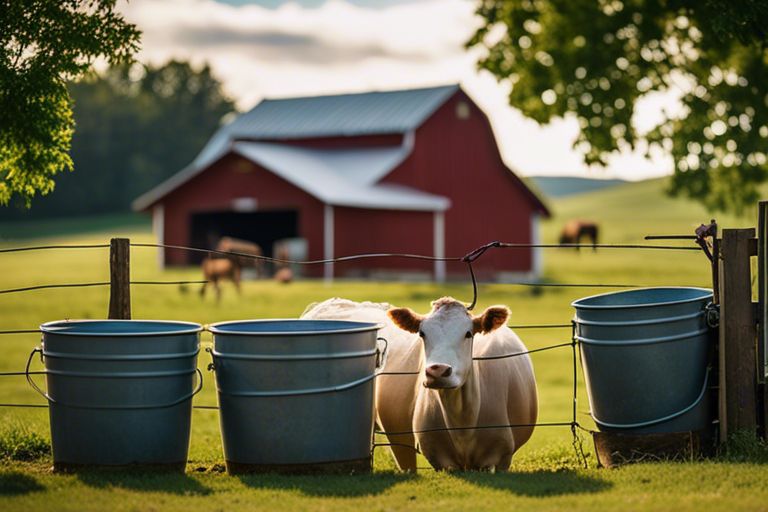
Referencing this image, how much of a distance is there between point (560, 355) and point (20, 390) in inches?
414

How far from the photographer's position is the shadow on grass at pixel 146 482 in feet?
21.7

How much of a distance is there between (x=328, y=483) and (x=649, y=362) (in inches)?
89.5

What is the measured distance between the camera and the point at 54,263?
4709 centimetres

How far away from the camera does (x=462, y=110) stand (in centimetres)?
4419

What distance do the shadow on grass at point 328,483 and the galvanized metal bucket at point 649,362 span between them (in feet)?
4.96

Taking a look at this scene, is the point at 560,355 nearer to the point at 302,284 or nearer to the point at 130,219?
the point at 302,284

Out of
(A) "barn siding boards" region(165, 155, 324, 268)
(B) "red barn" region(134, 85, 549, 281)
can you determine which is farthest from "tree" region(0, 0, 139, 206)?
(A) "barn siding boards" region(165, 155, 324, 268)

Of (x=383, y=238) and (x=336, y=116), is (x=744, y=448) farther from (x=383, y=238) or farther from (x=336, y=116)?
(x=336, y=116)

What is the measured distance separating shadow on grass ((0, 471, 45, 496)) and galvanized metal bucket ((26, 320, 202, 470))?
0.87 ft

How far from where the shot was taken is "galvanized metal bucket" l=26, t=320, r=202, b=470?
6.93 m

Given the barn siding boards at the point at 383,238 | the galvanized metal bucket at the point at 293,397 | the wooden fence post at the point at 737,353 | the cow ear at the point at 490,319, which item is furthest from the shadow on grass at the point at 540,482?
the barn siding boards at the point at 383,238

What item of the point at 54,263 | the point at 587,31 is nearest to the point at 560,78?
the point at 587,31

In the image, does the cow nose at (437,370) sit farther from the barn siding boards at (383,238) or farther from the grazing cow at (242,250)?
the barn siding boards at (383,238)

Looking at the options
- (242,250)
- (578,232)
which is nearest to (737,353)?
(242,250)
